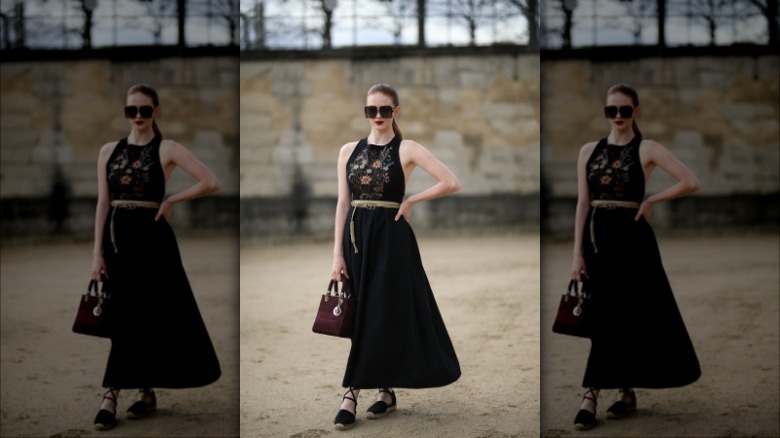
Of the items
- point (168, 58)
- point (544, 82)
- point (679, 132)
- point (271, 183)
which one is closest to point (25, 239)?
point (168, 58)

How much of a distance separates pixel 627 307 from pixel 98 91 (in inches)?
98.2

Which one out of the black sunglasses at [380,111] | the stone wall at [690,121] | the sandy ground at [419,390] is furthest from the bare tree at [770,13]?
the sandy ground at [419,390]

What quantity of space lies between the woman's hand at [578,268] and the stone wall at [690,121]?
9.2 inches

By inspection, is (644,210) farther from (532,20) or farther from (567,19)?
(532,20)

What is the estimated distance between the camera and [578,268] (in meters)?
4.00

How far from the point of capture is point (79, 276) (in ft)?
14.9

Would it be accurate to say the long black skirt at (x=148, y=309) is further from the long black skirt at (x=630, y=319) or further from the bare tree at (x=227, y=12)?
the long black skirt at (x=630, y=319)

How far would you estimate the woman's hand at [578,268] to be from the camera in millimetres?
3997

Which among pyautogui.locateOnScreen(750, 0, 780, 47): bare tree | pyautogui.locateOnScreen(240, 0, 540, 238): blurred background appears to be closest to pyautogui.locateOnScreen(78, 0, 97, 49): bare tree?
pyautogui.locateOnScreen(750, 0, 780, 47): bare tree

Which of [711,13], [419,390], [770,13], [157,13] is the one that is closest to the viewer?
[157,13]

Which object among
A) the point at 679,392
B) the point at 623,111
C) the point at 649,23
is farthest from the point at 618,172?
the point at 679,392

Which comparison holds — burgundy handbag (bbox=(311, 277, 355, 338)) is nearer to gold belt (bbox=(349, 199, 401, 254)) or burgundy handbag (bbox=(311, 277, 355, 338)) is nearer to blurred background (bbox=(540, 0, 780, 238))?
gold belt (bbox=(349, 199, 401, 254))

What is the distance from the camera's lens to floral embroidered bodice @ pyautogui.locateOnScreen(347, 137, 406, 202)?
4.24 metres

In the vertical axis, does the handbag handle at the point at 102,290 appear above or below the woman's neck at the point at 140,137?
below
